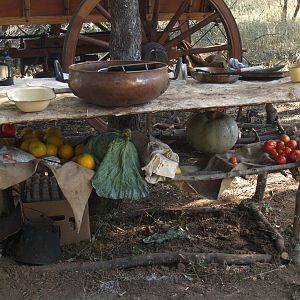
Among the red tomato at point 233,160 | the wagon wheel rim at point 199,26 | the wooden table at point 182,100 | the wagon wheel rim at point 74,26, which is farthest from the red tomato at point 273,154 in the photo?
the wagon wheel rim at point 199,26

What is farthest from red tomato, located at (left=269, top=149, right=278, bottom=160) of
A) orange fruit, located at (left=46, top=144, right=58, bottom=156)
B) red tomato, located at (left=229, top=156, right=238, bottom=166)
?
orange fruit, located at (left=46, top=144, right=58, bottom=156)

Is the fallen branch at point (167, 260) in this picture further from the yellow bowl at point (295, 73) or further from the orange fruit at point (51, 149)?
the yellow bowl at point (295, 73)

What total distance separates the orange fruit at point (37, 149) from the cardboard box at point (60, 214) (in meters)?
0.54

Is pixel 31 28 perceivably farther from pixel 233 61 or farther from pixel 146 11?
pixel 233 61

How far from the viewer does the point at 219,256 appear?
339 centimetres

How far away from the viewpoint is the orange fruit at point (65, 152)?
327 centimetres

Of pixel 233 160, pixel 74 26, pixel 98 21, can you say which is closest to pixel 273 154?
pixel 233 160

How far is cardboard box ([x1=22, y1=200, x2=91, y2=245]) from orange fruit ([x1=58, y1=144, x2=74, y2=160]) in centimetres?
45

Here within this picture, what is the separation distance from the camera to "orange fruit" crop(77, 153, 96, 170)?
10.0ft

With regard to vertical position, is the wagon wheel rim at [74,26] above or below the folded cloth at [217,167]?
above

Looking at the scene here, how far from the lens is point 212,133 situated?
3.46m

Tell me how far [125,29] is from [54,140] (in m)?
1.13

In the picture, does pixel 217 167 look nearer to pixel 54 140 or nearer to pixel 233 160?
pixel 233 160

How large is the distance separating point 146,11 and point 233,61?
2.35m
